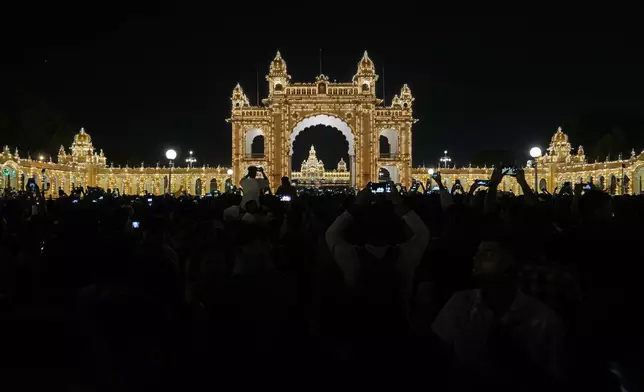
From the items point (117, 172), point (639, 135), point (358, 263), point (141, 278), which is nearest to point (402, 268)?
point (358, 263)

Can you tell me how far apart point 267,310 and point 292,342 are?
5.36ft

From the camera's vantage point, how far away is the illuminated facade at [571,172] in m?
46.5

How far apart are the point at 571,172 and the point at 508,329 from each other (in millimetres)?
58044

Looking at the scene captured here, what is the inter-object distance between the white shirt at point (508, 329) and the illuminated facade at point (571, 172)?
1505 inches

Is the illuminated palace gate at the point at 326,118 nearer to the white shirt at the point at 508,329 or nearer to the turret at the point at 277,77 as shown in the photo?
the turret at the point at 277,77

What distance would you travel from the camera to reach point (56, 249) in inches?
251

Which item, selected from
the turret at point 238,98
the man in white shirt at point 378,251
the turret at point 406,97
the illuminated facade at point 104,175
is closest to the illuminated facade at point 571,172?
the turret at point 406,97

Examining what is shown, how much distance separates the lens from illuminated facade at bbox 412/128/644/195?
46531mm

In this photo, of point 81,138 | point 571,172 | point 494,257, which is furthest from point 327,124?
point 494,257

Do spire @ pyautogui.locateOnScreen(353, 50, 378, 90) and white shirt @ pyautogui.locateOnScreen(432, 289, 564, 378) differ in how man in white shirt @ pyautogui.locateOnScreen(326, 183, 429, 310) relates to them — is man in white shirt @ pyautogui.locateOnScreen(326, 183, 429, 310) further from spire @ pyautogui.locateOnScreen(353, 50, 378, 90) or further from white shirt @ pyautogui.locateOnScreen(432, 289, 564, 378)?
spire @ pyautogui.locateOnScreen(353, 50, 378, 90)

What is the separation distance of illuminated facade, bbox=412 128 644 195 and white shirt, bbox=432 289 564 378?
125 ft

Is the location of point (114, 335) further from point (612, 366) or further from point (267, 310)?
point (612, 366)

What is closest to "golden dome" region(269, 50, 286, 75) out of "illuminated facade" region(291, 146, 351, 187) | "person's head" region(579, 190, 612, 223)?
"illuminated facade" region(291, 146, 351, 187)

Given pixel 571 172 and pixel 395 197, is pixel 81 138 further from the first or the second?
pixel 395 197
